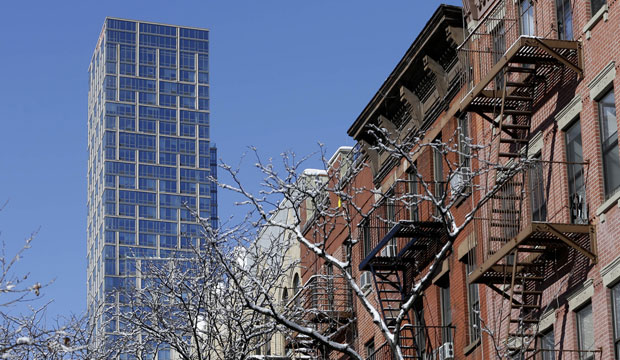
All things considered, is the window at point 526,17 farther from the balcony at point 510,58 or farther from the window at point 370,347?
the window at point 370,347

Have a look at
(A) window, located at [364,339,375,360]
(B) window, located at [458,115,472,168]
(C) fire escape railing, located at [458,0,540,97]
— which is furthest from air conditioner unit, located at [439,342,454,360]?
(A) window, located at [364,339,375,360]

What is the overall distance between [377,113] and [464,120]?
255 inches

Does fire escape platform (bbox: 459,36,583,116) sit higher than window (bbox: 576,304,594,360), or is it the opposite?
fire escape platform (bbox: 459,36,583,116)

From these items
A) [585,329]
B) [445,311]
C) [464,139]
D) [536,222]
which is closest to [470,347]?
[445,311]

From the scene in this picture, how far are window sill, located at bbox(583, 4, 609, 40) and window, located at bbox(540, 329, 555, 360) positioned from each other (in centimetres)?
599

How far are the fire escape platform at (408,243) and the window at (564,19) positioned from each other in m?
6.35

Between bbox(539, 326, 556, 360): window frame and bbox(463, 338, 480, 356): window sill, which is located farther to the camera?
bbox(463, 338, 480, 356): window sill

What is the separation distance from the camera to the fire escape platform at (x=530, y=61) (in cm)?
2791

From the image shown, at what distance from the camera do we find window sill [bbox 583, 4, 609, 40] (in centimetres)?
2694

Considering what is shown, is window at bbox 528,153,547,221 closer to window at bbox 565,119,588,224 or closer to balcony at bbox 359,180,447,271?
window at bbox 565,119,588,224

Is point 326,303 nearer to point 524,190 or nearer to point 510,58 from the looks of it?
point 524,190

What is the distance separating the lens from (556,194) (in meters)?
28.4

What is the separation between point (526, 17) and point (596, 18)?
411cm

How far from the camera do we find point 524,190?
96.1 feet
